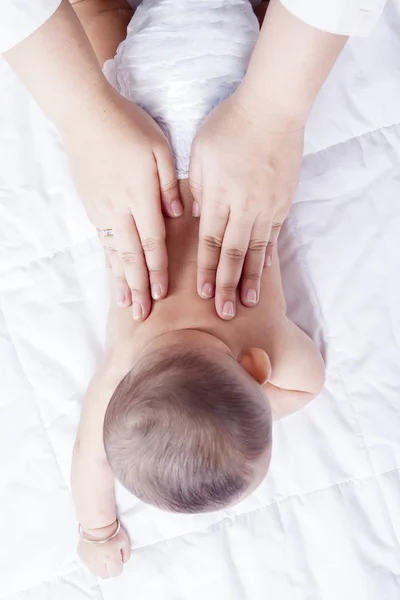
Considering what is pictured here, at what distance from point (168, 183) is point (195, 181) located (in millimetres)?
34

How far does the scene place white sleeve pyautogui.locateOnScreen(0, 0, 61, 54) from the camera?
2.13ft

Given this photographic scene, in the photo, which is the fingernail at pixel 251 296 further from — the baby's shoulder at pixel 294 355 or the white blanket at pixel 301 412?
the white blanket at pixel 301 412

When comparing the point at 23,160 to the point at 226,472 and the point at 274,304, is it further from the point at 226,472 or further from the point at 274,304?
the point at 226,472

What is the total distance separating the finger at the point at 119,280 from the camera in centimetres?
81

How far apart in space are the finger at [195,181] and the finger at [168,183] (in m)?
0.02

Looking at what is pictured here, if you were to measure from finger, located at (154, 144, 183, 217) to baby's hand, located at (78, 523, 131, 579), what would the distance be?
0.48 m

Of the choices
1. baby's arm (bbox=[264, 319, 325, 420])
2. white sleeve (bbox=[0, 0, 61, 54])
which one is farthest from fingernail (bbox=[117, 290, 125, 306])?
white sleeve (bbox=[0, 0, 61, 54])

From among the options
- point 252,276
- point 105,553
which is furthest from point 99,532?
point 252,276

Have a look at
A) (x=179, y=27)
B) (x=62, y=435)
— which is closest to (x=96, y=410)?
(x=62, y=435)

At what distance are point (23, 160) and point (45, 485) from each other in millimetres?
507

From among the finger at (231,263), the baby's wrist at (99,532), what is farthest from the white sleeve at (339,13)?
the baby's wrist at (99,532)

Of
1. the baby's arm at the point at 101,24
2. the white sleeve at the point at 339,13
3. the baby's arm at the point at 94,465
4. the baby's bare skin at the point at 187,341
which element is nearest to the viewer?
the white sleeve at the point at 339,13

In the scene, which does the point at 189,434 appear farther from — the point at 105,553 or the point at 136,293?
the point at 105,553

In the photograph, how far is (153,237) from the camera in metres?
0.78
